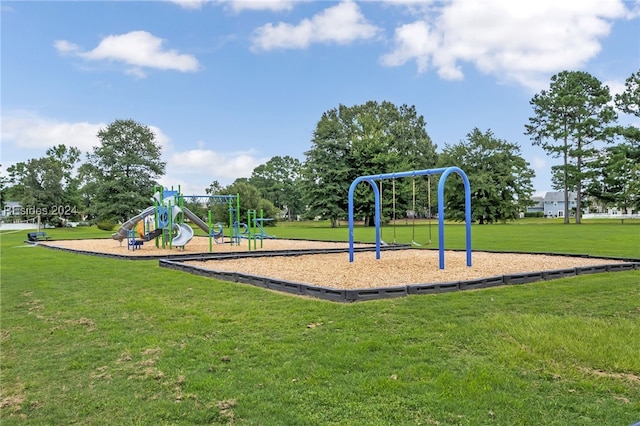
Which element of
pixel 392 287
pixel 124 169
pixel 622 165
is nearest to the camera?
pixel 392 287

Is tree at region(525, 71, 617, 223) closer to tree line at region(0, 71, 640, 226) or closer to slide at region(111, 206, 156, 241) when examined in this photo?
tree line at region(0, 71, 640, 226)

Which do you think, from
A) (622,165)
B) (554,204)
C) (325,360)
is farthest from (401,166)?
(554,204)

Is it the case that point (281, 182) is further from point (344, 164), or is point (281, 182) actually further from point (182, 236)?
point (182, 236)

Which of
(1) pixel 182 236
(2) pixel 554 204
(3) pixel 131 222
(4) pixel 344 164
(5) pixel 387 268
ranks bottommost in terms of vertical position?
(5) pixel 387 268

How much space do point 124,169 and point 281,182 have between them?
3404cm

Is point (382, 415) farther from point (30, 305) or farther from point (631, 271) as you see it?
point (631, 271)

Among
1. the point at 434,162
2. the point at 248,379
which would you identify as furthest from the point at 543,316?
the point at 434,162

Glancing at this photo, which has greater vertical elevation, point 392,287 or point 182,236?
point 182,236

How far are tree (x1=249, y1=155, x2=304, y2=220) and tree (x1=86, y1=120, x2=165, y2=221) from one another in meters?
28.4

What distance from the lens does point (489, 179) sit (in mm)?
46438

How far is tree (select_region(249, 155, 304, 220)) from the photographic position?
255ft

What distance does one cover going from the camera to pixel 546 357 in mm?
4129

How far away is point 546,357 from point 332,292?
3252 mm

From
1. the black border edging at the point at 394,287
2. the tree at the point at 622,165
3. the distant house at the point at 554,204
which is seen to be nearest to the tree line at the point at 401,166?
the tree at the point at 622,165
